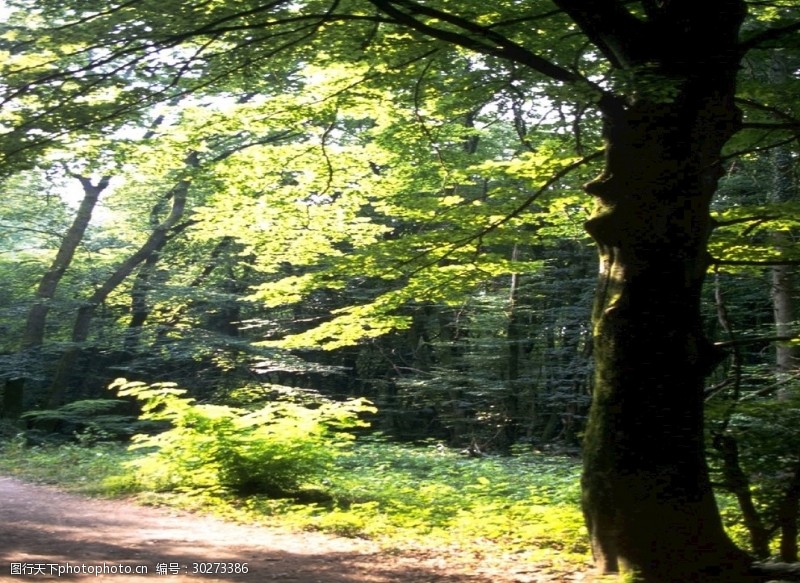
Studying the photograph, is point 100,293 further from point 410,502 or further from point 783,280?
point 783,280

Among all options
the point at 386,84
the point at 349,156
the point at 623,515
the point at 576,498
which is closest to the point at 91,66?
the point at 386,84

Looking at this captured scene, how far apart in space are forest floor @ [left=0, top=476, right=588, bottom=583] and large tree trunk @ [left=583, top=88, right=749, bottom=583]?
653 millimetres

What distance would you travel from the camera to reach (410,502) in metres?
9.48

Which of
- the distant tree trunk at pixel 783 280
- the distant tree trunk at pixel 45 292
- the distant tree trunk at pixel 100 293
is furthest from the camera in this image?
the distant tree trunk at pixel 100 293

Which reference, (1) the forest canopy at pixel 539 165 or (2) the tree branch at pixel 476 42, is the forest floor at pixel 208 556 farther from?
(2) the tree branch at pixel 476 42

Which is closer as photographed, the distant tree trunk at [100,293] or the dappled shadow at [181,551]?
the dappled shadow at [181,551]

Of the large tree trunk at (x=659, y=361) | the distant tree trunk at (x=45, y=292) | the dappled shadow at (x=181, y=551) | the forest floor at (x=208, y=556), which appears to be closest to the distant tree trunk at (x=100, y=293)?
the distant tree trunk at (x=45, y=292)

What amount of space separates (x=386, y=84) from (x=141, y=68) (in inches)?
92.1

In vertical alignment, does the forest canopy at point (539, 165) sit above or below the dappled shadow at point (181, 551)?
above

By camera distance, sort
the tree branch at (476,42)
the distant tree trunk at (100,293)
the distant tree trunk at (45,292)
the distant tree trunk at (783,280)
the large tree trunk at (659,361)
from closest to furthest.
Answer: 1. the large tree trunk at (659,361)
2. the tree branch at (476,42)
3. the distant tree trunk at (783,280)
4. the distant tree trunk at (45,292)
5. the distant tree trunk at (100,293)

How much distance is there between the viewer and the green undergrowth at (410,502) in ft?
23.7

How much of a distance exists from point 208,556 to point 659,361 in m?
3.92

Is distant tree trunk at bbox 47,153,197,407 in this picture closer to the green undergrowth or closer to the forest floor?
the green undergrowth

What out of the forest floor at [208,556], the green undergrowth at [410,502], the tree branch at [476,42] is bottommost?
the green undergrowth at [410,502]
